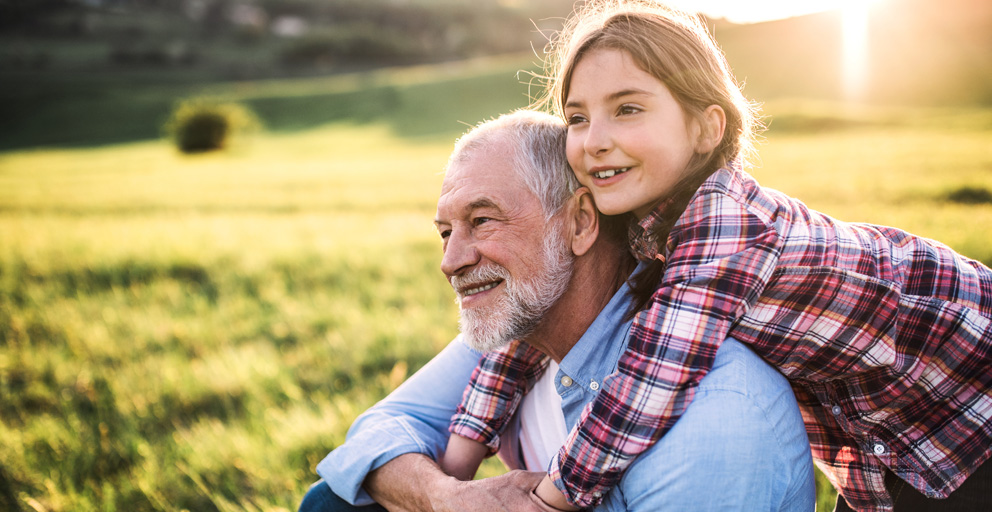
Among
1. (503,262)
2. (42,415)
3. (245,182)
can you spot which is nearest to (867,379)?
(503,262)

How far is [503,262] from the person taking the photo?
7.34 feet

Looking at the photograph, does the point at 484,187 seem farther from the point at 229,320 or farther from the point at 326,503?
the point at 229,320

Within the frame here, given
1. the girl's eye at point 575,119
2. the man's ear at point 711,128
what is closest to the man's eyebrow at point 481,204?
the girl's eye at point 575,119

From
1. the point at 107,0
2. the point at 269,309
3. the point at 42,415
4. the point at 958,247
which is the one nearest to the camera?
the point at 42,415

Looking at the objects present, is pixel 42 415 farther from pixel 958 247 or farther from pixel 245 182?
pixel 245 182

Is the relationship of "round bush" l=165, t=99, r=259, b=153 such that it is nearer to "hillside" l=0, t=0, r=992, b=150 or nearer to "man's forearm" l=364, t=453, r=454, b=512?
"hillside" l=0, t=0, r=992, b=150

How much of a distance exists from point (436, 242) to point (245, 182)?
1520 centimetres

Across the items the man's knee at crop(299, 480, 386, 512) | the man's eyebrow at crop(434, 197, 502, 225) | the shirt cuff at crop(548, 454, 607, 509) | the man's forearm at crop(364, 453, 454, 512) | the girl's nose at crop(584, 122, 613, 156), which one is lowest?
the man's knee at crop(299, 480, 386, 512)

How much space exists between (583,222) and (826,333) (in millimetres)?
926

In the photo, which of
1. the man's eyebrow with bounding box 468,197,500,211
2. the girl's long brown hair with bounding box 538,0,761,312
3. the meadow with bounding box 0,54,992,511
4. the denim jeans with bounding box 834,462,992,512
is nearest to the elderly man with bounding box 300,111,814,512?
the man's eyebrow with bounding box 468,197,500,211

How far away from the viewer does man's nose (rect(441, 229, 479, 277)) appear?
2.25 meters

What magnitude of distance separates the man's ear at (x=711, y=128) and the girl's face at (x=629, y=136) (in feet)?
0.11

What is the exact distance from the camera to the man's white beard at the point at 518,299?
2.18 m

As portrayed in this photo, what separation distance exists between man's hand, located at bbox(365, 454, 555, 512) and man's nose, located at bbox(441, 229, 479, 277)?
0.71 metres
